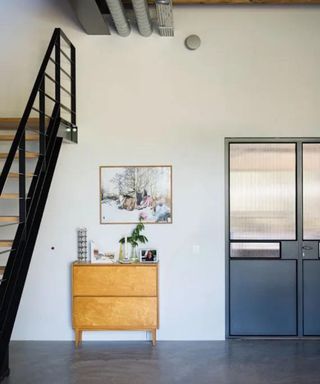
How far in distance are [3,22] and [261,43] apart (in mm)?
3282

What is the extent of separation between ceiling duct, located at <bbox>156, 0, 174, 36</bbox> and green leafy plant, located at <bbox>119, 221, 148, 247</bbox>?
2.39m

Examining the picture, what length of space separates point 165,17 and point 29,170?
98.1 inches

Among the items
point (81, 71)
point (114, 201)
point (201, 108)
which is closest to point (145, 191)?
point (114, 201)

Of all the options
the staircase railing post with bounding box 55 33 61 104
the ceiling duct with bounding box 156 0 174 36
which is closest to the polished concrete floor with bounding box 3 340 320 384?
the staircase railing post with bounding box 55 33 61 104

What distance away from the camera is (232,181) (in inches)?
240

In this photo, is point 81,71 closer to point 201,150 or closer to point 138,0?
point 138,0

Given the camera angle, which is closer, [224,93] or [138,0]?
[138,0]

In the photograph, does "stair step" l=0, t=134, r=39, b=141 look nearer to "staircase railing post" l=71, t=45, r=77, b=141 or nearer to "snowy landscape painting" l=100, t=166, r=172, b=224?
"staircase railing post" l=71, t=45, r=77, b=141

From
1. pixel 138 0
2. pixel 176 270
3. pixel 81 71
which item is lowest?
pixel 176 270

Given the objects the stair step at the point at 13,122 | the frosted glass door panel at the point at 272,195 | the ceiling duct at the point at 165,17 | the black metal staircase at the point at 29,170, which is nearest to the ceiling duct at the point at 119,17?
the ceiling duct at the point at 165,17

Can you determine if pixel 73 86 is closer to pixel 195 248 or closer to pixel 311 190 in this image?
pixel 195 248

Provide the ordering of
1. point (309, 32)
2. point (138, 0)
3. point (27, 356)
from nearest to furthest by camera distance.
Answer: point (138, 0)
point (27, 356)
point (309, 32)

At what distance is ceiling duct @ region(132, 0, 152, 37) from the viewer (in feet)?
16.8

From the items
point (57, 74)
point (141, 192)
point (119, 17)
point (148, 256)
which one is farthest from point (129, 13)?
point (148, 256)
